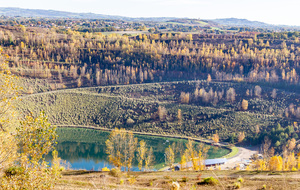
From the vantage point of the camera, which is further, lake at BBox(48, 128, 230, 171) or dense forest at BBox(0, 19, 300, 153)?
dense forest at BBox(0, 19, 300, 153)

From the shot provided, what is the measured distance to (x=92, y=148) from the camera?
6347 centimetres

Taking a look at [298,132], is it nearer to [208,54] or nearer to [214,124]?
[214,124]

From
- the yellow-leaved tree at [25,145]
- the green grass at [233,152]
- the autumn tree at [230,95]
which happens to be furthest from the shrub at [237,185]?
the autumn tree at [230,95]

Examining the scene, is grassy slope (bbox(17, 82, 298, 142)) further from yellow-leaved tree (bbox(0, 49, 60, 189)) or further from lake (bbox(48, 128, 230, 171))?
yellow-leaved tree (bbox(0, 49, 60, 189))

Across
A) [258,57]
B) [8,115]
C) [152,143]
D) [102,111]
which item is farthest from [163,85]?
[8,115]

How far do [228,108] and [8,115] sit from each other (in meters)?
74.5

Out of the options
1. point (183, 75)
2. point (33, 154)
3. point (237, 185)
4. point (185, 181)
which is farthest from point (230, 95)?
point (33, 154)

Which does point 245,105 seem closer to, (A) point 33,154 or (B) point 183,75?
(B) point 183,75

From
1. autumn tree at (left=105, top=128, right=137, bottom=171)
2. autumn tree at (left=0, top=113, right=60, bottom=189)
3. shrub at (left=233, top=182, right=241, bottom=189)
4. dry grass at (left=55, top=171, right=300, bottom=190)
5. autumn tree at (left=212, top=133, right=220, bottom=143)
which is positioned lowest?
autumn tree at (left=212, top=133, right=220, bottom=143)

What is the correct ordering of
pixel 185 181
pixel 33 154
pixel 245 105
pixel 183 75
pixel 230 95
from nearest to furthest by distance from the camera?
pixel 33 154 < pixel 185 181 < pixel 245 105 < pixel 230 95 < pixel 183 75

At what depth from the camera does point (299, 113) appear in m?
70.6

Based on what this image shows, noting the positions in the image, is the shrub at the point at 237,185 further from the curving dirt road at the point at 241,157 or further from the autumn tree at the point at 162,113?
the autumn tree at the point at 162,113

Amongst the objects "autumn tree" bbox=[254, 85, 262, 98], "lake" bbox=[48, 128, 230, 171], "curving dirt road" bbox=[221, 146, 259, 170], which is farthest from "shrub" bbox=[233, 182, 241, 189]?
"autumn tree" bbox=[254, 85, 262, 98]

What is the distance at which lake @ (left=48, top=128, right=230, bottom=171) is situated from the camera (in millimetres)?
54050
